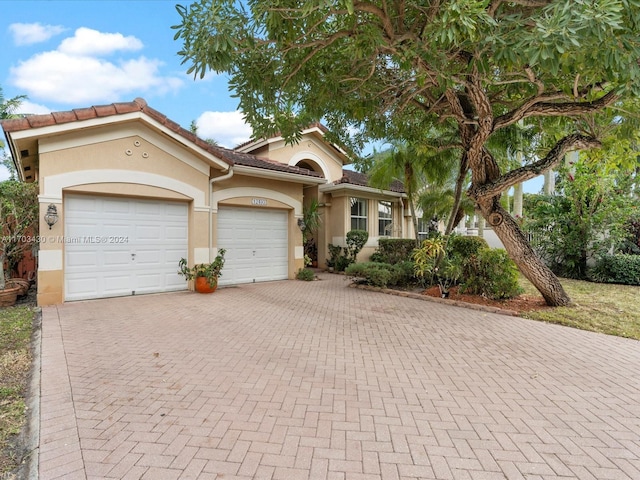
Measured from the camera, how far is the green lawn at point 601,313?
6.38 metres

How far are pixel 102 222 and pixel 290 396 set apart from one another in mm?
7596

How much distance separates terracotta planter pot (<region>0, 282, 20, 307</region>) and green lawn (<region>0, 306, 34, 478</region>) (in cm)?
88

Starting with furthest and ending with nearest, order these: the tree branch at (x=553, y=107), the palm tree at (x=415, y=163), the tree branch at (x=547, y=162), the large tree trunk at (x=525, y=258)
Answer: the palm tree at (x=415, y=163) < the large tree trunk at (x=525, y=258) < the tree branch at (x=547, y=162) < the tree branch at (x=553, y=107)

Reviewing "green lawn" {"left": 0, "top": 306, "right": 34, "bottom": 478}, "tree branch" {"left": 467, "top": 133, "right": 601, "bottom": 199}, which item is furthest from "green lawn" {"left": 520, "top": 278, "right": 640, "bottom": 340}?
"green lawn" {"left": 0, "top": 306, "right": 34, "bottom": 478}

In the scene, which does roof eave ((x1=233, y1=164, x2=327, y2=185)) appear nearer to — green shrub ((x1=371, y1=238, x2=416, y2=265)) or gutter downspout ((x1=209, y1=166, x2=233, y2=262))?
gutter downspout ((x1=209, y1=166, x2=233, y2=262))

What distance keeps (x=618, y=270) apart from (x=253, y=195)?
43.2 feet

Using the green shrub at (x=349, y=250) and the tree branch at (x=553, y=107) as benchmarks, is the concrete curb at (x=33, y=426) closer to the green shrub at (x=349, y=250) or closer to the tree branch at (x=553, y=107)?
the tree branch at (x=553, y=107)

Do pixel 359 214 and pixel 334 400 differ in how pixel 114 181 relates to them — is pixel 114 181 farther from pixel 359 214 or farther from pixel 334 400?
pixel 359 214

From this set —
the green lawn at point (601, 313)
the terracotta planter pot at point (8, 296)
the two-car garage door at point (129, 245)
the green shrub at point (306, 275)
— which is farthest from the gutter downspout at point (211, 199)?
the green lawn at point (601, 313)

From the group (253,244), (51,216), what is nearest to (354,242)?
(253,244)

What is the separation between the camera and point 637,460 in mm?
2617

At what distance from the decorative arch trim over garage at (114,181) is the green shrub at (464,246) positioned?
7.51m

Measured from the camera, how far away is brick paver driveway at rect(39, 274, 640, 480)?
2.55 meters

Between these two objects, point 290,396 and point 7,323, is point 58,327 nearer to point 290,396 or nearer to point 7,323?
point 7,323
